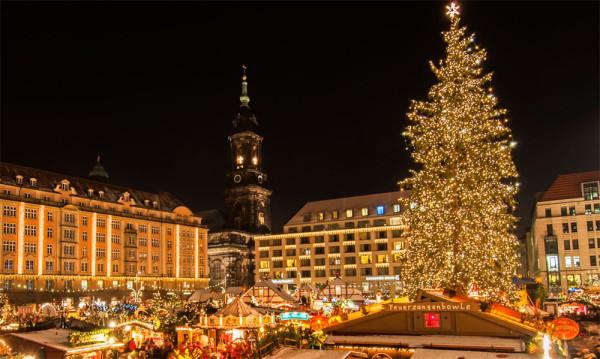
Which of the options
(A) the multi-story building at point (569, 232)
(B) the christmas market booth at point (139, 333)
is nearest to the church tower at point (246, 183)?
(A) the multi-story building at point (569, 232)

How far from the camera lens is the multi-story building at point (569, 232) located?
67.8m

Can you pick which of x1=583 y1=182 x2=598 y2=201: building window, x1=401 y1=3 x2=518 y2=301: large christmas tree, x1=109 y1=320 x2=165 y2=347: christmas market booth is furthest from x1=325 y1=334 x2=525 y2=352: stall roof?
x1=583 y1=182 x2=598 y2=201: building window

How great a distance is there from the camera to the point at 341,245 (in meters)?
85.0

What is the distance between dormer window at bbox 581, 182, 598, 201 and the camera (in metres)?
68.8

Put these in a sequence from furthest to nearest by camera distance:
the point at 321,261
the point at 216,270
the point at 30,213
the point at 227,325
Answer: the point at 216,270 < the point at 321,261 < the point at 30,213 < the point at 227,325

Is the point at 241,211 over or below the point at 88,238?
over

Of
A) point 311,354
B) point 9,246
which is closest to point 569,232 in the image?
point 9,246

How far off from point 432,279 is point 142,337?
46.2ft

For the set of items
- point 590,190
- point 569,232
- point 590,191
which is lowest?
point 569,232

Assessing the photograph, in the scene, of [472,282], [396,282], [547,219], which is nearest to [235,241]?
[396,282]

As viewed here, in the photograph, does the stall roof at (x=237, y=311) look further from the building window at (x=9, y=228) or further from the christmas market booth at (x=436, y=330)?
the building window at (x=9, y=228)

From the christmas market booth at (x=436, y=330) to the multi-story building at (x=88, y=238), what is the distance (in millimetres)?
59542

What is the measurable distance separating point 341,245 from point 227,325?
2386 inches

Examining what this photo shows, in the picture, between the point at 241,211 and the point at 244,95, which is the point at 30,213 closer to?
the point at 241,211
